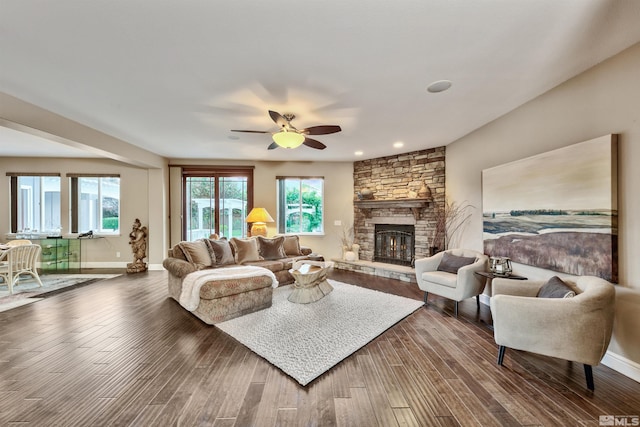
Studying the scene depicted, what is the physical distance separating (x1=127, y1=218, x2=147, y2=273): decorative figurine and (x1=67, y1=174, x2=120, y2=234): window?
0.89m

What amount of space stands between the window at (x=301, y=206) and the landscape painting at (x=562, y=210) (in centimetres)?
383

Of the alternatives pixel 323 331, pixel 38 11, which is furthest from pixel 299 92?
pixel 323 331

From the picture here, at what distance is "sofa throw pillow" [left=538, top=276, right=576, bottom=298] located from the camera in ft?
6.70

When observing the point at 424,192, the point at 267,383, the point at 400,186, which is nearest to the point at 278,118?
the point at 267,383

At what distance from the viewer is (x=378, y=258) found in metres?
5.90

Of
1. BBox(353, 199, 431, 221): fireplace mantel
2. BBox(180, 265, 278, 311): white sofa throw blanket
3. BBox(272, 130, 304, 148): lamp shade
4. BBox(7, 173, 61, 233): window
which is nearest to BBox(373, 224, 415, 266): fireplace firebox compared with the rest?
BBox(353, 199, 431, 221): fireplace mantel

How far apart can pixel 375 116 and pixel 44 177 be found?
7.76m

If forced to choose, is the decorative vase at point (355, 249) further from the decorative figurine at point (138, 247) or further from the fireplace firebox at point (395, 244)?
the decorative figurine at point (138, 247)

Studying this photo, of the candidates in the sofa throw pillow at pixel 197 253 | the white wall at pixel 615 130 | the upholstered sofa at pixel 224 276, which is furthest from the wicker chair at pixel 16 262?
the white wall at pixel 615 130

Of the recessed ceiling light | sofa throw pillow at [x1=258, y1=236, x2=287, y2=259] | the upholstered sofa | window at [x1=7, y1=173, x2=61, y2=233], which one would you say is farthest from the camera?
window at [x1=7, y1=173, x2=61, y2=233]

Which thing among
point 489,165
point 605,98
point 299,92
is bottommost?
point 489,165

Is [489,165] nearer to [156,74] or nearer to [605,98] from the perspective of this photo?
[605,98]

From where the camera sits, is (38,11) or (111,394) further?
(111,394)

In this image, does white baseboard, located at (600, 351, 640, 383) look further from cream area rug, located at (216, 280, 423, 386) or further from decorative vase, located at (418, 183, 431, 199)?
decorative vase, located at (418, 183, 431, 199)
